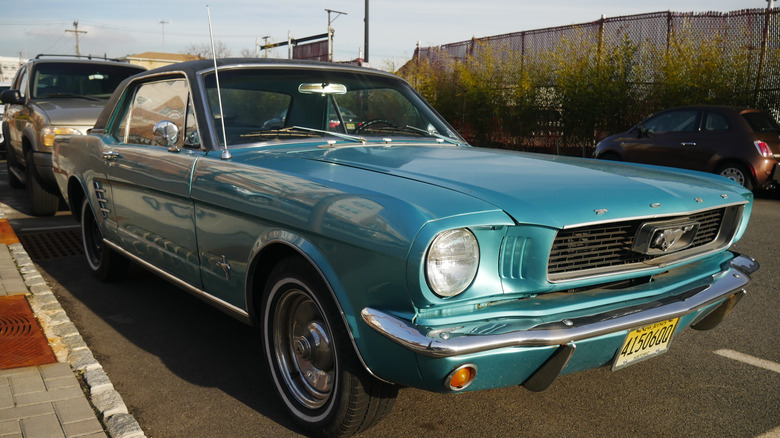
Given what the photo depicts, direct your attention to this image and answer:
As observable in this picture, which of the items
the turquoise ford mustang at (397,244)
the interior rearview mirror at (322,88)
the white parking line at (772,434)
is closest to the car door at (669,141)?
the turquoise ford mustang at (397,244)

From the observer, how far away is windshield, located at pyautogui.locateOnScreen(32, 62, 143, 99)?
8.94 meters

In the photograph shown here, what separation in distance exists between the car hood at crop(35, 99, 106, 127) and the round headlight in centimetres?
657

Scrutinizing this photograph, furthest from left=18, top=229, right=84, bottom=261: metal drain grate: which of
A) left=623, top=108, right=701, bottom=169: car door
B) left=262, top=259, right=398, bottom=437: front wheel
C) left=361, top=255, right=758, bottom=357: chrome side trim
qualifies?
left=623, top=108, right=701, bottom=169: car door

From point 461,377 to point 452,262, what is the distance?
391 millimetres

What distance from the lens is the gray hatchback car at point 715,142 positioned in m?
9.81

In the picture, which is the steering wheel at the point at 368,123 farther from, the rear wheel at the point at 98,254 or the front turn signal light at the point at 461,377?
the rear wheel at the point at 98,254

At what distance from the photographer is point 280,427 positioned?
2.95 meters

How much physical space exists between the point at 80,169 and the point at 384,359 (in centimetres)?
374

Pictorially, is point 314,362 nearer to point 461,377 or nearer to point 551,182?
point 461,377

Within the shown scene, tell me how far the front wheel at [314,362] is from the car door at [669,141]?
8.97 m

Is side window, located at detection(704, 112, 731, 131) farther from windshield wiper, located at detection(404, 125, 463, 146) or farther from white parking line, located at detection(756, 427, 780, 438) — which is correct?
white parking line, located at detection(756, 427, 780, 438)

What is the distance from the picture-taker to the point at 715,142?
1023 centimetres

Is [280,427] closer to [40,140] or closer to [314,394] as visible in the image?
[314,394]

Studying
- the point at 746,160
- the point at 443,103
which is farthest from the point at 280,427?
the point at 443,103
